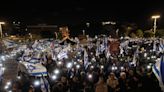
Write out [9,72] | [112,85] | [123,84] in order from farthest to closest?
[9,72]
[123,84]
[112,85]

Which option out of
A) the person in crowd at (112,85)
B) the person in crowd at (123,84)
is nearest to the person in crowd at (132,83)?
the person in crowd at (123,84)

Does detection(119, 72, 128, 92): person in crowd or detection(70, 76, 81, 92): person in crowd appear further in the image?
detection(70, 76, 81, 92): person in crowd

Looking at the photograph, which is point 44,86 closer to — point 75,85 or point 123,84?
A: point 75,85

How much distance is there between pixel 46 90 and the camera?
1177cm

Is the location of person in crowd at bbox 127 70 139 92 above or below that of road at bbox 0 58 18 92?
above

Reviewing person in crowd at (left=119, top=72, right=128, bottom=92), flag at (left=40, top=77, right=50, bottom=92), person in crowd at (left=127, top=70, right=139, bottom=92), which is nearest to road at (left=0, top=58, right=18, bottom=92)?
flag at (left=40, top=77, right=50, bottom=92)

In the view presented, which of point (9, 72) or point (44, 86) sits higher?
point (44, 86)

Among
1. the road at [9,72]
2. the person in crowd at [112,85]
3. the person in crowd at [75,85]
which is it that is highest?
the person in crowd at [112,85]

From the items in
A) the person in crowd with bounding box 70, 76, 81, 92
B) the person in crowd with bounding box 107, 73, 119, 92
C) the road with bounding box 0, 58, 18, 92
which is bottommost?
the road with bounding box 0, 58, 18, 92

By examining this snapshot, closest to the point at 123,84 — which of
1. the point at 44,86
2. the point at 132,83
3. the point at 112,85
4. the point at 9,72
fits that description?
the point at 132,83

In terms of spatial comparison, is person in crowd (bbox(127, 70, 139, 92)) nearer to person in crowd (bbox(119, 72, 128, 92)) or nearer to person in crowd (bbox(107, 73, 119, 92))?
person in crowd (bbox(119, 72, 128, 92))

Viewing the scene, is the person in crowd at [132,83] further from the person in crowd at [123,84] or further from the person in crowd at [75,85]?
the person in crowd at [75,85]

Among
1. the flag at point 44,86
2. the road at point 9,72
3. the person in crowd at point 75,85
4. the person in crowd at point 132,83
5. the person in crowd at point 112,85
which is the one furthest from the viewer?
the road at point 9,72

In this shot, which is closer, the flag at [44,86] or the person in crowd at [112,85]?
the person in crowd at [112,85]
